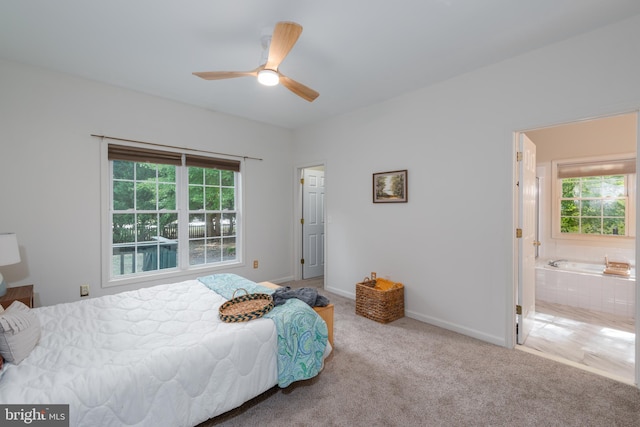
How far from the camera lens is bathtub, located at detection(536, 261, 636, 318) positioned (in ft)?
11.1

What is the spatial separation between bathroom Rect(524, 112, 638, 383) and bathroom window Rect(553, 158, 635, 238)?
10 millimetres

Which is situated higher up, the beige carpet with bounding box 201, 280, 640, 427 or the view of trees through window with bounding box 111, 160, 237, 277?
the view of trees through window with bounding box 111, 160, 237, 277

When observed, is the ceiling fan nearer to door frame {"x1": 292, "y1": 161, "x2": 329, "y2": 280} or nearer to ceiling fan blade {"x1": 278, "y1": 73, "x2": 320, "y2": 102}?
ceiling fan blade {"x1": 278, "y1": 73, "x2": 320, "y2": 102}

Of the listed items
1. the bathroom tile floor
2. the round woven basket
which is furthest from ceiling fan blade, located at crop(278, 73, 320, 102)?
the bathroom tile floor

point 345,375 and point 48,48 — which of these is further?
point 48,48

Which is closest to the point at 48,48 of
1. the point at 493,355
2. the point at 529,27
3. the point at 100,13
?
the point at 100,13

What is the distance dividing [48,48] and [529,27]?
386 cm

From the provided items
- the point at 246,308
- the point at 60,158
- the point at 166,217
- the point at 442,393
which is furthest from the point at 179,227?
the point at 442,393

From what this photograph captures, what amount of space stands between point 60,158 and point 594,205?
673cm

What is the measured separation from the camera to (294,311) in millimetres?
2068

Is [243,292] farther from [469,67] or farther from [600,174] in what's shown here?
[600,174]

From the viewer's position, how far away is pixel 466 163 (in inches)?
115

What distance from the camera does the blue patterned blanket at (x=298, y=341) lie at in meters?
1.92

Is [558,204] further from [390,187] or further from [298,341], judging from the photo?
[298,341]
